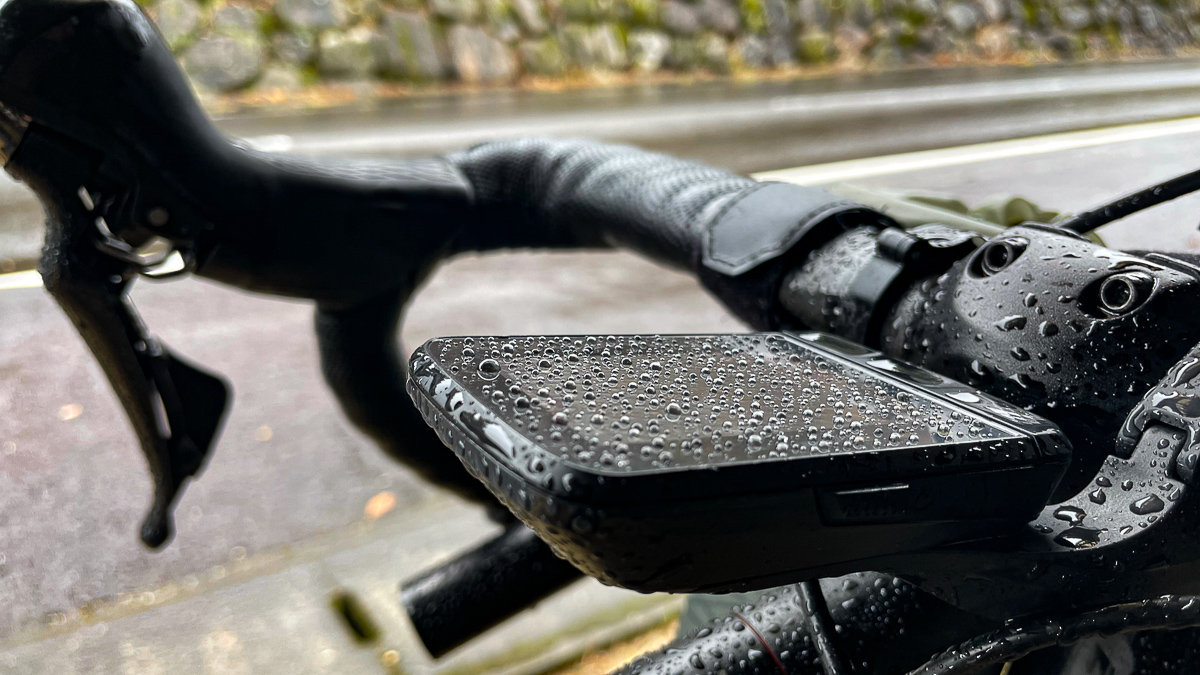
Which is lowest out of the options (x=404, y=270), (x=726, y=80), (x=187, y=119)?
(x=726, y=80)

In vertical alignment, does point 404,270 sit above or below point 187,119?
below

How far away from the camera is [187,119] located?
36.2 inches

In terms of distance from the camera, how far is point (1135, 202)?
2.46 ft

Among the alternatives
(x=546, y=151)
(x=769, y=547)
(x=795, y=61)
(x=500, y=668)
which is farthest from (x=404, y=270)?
(x=795, y=61)

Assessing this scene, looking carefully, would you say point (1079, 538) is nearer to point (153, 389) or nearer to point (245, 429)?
point (153, 389)

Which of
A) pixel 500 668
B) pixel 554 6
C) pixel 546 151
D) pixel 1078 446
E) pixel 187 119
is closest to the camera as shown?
pixel 1078 446

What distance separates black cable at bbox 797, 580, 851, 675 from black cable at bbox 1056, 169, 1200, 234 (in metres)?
0.40

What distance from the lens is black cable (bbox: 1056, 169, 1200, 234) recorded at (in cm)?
74

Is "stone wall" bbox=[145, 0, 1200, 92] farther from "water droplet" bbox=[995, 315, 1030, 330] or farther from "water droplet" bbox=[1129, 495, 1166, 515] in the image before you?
"water droplet" bbox=[1129, 495, 1166, 515]

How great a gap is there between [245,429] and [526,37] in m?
7.95

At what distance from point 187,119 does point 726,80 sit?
1040 cm

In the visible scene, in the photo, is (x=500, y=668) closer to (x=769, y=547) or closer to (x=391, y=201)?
(x=391, y=201)

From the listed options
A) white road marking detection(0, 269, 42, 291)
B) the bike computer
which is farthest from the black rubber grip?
white road marking detection(0, 269, 42, 291)

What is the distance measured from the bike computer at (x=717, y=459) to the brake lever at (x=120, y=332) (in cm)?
62
